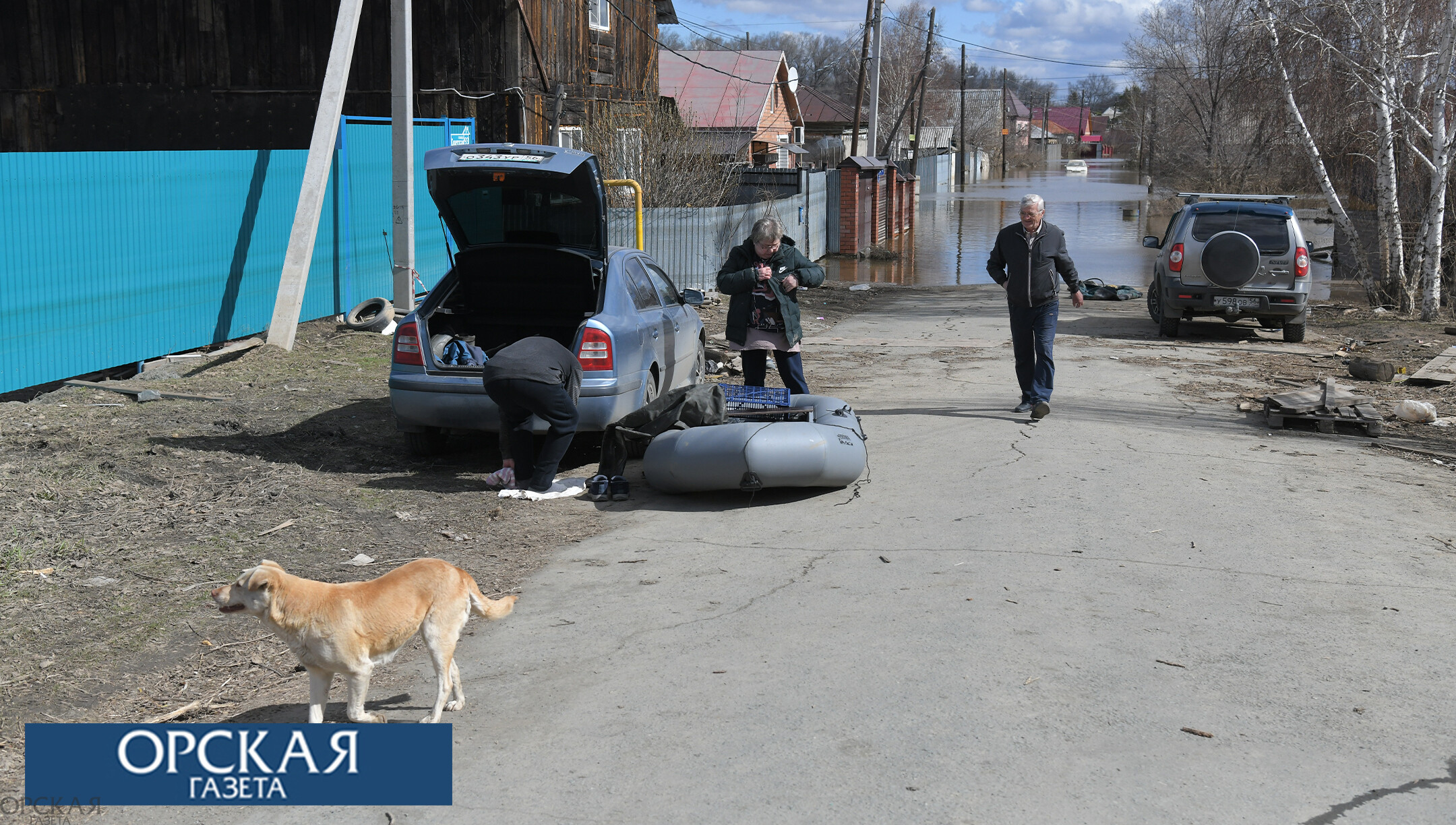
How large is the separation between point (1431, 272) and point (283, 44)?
1859 centimetres

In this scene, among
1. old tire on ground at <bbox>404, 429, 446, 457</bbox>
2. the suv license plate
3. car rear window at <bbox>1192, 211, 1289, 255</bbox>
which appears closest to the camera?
old tire on ground at <bbox>404, 429, 446, 457</bbox>

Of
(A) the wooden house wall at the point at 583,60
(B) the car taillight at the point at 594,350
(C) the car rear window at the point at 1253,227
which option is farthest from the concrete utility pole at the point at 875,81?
(B) the car taillight at the point at 594,350

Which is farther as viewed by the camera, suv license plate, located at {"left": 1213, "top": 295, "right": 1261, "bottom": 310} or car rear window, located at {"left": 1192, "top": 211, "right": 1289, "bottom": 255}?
car rear window, located at {"left": 1192, "top": 211, "right": 1289, "bottom": 255}

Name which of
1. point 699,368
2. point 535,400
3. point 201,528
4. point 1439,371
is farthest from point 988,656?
point 1439,371

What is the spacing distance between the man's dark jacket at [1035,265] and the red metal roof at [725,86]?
43.5 m

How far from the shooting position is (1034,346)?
32.7 ft

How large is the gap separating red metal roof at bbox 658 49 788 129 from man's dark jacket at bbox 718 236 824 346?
44382 millimetres

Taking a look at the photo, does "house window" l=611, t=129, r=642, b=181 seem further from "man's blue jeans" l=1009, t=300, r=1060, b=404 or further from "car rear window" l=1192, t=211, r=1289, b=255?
"man's blue jeans" l=1009, t=300, r=1060, b=404

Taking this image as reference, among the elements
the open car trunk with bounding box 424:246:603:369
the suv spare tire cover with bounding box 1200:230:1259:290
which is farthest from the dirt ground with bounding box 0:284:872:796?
the suv spare tire cover with bounding box 1200:230:1259:290

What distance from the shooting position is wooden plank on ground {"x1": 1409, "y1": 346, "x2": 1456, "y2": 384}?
11.9 m

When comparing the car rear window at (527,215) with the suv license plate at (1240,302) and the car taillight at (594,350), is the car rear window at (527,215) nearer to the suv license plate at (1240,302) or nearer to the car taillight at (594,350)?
the car taillight at (594,350)

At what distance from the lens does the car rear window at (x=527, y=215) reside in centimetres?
864

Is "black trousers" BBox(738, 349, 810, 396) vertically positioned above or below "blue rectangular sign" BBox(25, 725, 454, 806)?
above

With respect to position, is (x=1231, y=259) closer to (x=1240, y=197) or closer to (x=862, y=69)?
→ (x=1240, y=197)
